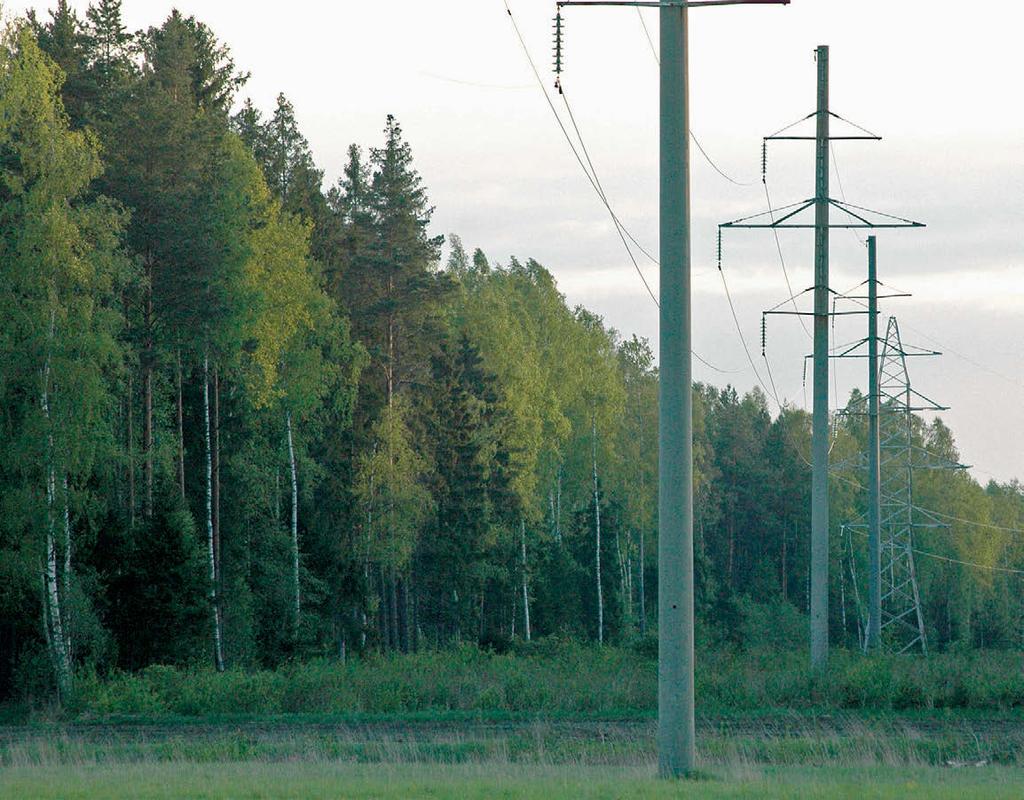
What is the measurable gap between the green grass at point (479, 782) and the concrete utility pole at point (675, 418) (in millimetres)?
727

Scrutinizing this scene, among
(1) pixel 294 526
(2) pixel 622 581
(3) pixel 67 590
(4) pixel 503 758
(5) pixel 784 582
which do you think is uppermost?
(1) pixel 294 526

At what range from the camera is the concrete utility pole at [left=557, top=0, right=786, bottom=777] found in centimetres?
1416

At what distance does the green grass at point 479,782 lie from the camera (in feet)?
39.4

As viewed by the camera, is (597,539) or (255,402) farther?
(597,539)

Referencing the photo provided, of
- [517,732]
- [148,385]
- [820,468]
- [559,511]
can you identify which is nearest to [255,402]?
[148,385]

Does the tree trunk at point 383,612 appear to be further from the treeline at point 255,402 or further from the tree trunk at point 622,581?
the tree trunk at point 622,581

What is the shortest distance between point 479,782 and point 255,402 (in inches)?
1091

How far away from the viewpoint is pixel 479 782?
13.5 meters

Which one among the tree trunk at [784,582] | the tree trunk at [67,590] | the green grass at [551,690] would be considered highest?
the tree trunk at [67,590]

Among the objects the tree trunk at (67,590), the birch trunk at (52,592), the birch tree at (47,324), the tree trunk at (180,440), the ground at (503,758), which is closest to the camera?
the ground at (503,758)

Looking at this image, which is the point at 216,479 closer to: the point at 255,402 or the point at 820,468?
the point at 255,402

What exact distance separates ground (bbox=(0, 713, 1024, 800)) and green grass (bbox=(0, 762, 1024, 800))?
2 cm

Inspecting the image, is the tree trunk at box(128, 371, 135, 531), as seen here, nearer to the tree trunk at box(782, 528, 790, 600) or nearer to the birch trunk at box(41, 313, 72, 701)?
the birch trunk at box(41, 313, 72, 701)

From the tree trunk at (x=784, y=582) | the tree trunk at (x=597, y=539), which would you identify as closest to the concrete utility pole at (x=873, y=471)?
the tree trunk at (x=597, y=539)
